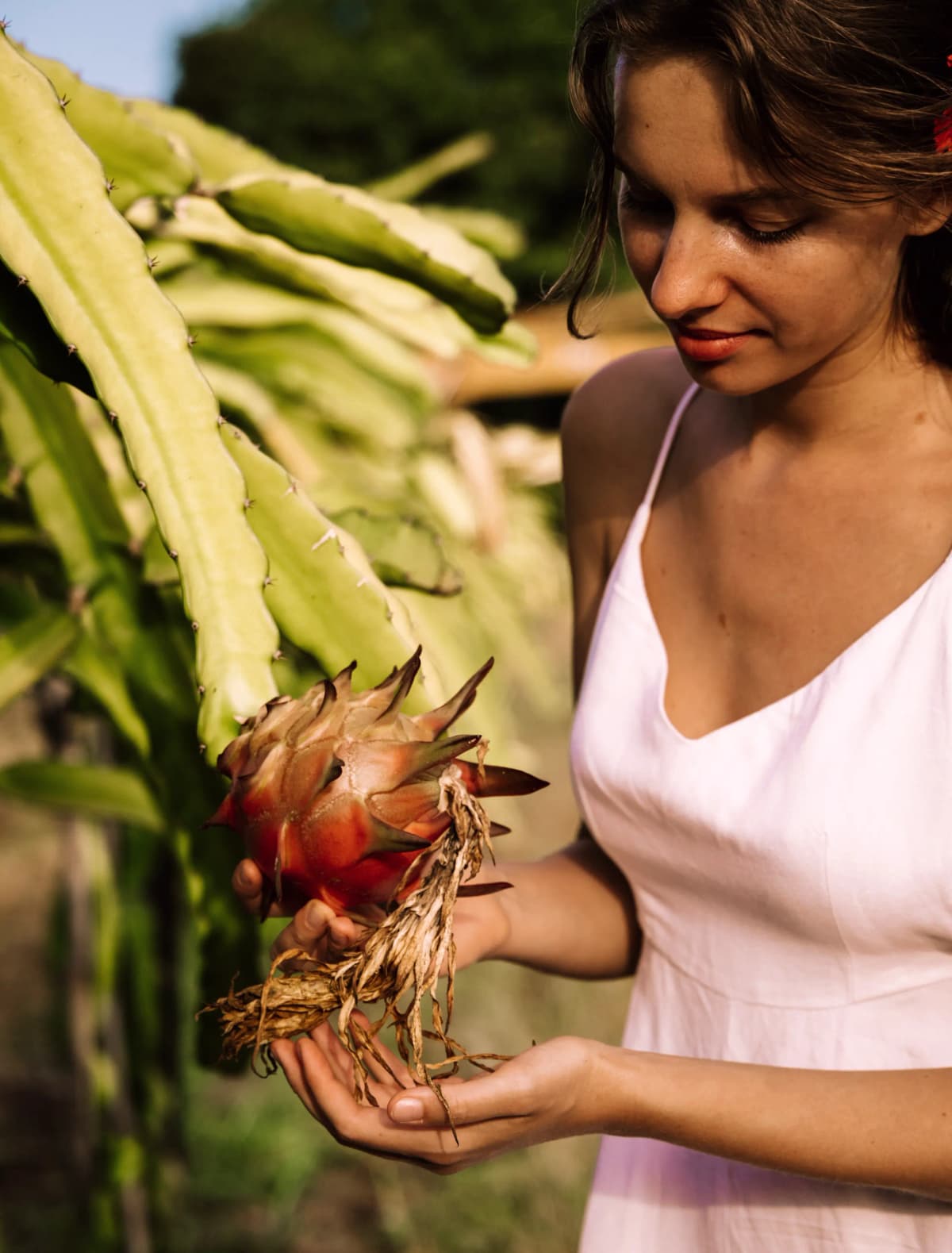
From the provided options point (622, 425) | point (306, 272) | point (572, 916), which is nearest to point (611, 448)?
point (622, 425)

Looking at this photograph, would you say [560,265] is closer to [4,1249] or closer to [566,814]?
[566,814]

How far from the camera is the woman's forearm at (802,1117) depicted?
29.8 inches

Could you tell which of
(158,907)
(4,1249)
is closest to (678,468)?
(158,907)

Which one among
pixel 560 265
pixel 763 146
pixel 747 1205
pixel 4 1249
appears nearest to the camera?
pixel 763 146

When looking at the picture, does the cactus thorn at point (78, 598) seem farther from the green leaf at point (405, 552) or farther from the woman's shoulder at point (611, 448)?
the woman's shoulder at point (611, 448)

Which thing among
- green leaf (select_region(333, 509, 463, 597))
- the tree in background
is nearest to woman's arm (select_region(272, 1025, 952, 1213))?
green leaf (select_region(333, 509, 463, 597))

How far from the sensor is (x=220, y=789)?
937 millimetres

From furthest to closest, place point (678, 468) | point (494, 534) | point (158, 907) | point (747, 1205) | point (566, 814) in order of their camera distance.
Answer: point (566, 814) → point (494, 534) → point (158, 907) → point (678, 468) → point (747, 1205)

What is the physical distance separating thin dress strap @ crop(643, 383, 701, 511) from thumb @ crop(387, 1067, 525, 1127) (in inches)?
20.0

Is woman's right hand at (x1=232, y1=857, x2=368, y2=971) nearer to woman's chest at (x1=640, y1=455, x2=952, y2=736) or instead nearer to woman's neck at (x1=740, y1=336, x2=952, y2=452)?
woman's chest at (x1=640, y1=455, x2=952, y2=736)

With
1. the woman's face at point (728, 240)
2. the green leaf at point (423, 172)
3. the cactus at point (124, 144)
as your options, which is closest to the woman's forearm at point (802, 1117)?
the woman's face at point (728, 240)

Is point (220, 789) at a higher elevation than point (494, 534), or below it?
higher

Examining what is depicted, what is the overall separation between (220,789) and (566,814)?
2810mm

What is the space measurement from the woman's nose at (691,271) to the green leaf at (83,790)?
751mm
